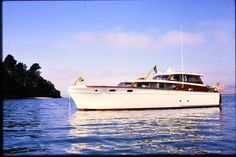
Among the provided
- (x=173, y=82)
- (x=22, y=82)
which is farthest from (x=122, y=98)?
(x=22, y=82)

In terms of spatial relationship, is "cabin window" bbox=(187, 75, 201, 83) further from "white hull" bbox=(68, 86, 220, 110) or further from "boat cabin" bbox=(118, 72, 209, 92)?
"white hull" bbox=(68, 86, 220, 110)

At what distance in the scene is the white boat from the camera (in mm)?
28094

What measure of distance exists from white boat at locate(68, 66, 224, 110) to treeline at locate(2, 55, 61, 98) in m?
88.3

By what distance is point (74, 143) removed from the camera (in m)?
10.5

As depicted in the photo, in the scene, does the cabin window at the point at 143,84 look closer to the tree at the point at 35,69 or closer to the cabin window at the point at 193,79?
the cabin window at the point at 193,79

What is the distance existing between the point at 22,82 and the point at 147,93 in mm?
104299

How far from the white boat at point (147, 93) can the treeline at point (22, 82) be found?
290 ft

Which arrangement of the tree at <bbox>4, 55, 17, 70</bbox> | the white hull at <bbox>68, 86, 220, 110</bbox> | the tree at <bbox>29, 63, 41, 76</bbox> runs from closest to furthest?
1. the white hull at <bbox>68, 86, 220, 110</bbox>
2. the tree at <bbox>4, 55, 17, 70</bbox>
3. the tree at <bbox>29, 63, 41, 76</bbox>

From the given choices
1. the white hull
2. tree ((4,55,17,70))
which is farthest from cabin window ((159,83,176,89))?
tree ((4,55,17,70))

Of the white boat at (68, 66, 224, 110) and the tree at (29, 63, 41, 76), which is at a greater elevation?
the tree at (29, 63, 41, 76)

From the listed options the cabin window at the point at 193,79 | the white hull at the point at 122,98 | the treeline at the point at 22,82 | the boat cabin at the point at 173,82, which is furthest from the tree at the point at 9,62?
the cabin window at the point at 193,79

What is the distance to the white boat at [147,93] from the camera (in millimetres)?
28094

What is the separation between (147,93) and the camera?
29188 millimetres

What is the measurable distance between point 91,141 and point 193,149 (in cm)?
391
